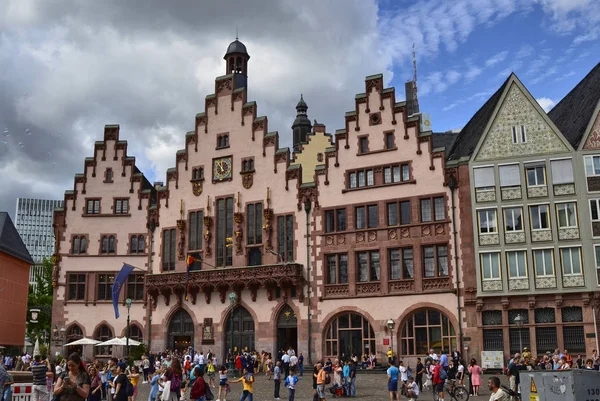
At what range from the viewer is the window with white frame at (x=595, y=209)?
4412cm

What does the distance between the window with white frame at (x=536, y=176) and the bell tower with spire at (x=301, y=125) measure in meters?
43.5

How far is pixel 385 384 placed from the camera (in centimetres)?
3962

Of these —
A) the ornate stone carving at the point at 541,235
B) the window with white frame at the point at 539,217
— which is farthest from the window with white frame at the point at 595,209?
the ornate stone carving at the point at 541,235

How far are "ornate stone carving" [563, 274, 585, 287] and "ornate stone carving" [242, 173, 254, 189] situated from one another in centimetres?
2468

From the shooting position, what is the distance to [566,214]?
44938mm

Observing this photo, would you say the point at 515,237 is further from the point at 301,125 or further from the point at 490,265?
the point at 301,125

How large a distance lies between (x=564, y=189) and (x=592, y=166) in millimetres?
2263

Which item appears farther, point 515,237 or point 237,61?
point 237,61

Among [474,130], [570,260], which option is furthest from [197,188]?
[570,260]

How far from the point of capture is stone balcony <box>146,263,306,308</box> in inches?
2044

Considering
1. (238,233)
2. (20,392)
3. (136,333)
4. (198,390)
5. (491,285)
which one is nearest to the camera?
(20,392)

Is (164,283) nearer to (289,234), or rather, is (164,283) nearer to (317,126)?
(289,234)

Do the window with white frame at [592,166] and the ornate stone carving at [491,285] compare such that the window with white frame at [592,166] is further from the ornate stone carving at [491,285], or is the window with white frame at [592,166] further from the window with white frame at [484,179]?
the ornate stone carving at [491,285]

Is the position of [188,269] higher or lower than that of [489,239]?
lower
